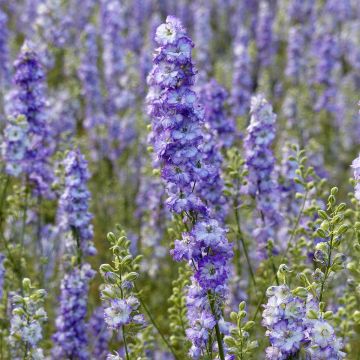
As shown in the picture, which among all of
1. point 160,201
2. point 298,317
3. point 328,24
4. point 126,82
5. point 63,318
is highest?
point 328,24

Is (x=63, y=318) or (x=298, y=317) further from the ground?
(x=63, y=318)

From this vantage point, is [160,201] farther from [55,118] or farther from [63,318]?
[55,118]

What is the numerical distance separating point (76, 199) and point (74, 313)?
2.21ft

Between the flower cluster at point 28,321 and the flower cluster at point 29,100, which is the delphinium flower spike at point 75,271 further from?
the flower cluster at point 28,321

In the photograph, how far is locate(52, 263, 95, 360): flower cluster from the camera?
13.5ft

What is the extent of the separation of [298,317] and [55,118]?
518 centimetres

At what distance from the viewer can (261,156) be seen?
4039 millimetres

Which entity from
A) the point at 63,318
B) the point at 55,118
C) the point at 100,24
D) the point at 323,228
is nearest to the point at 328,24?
the point at 100,24

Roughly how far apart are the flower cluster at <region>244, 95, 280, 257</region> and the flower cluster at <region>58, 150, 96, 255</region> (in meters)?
0.96

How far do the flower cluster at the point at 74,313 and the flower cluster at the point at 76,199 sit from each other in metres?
0.18

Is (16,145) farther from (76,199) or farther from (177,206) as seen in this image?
(177,206)

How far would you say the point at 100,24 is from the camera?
10.2m

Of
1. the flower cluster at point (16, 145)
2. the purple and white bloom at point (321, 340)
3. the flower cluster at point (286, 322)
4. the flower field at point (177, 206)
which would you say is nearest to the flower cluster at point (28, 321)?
the flower field at point (177, 206)

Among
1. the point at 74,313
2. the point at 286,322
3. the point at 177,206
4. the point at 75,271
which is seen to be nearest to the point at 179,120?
the point at 177,206
